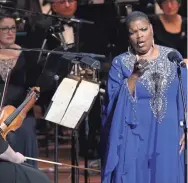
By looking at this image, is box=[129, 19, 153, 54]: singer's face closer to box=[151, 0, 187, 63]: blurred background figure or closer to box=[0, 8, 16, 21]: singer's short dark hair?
box=[0, 8, 16, 21]: singer's short dark hair

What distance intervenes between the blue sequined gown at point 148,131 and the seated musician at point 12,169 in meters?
0.98

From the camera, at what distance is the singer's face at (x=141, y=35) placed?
16.6ft

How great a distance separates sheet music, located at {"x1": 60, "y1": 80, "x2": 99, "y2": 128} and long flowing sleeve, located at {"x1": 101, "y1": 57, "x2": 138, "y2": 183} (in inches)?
5.9

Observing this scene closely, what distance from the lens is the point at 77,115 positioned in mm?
5254

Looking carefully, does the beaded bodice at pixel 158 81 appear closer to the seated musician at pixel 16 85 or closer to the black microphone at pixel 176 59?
the black microphone at pixel 176 59

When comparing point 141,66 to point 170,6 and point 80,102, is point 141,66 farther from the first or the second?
point 170,6

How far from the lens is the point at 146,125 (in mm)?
5043

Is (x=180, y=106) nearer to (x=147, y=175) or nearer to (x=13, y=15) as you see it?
(x=147, y=175)

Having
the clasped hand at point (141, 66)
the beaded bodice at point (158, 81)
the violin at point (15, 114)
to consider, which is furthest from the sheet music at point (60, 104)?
the clasped hand at point (141, 66)

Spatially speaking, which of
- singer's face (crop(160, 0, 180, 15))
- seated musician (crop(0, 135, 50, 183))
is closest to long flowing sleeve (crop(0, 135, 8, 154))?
seated musician (crop(0, 135, 50, 183))

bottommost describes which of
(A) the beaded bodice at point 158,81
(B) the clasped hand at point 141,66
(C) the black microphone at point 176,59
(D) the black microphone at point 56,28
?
(A) the beaded bodice at point 158,81

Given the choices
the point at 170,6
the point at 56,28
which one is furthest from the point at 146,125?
the point at 170,6

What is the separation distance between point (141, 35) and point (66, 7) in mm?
2195

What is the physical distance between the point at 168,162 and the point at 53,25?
2.04 meters
